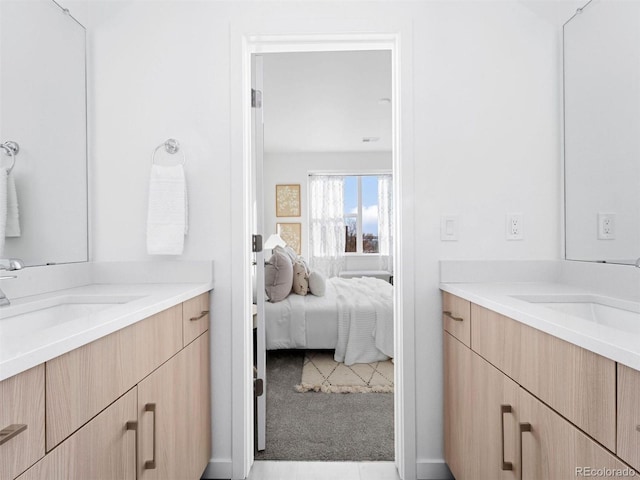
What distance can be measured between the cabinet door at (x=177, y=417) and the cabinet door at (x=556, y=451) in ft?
3.40

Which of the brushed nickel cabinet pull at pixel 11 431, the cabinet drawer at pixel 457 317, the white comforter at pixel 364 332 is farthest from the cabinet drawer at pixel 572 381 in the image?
the white comforter at pixel 364 332

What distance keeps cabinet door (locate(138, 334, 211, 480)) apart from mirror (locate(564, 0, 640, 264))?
1626 millimetres

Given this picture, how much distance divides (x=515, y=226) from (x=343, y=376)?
5.76ft

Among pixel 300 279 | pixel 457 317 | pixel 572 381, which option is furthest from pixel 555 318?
pixel 300 279

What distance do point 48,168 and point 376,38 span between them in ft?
4.83

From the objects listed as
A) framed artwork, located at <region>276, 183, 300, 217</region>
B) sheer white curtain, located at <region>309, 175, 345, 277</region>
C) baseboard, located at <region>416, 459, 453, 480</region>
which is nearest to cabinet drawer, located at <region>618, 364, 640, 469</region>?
baseboard, located at <region>416, 459, 453, 480</region>

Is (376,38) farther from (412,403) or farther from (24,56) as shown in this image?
(412,403)

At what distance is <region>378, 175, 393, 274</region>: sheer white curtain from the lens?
22.2 ft

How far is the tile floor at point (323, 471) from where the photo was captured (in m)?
1.77

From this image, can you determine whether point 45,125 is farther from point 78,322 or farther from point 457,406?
point 457,406

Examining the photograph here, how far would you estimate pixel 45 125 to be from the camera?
1.48m

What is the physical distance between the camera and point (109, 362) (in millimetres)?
932

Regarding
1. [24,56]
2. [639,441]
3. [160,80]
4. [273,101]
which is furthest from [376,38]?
[273,101]
